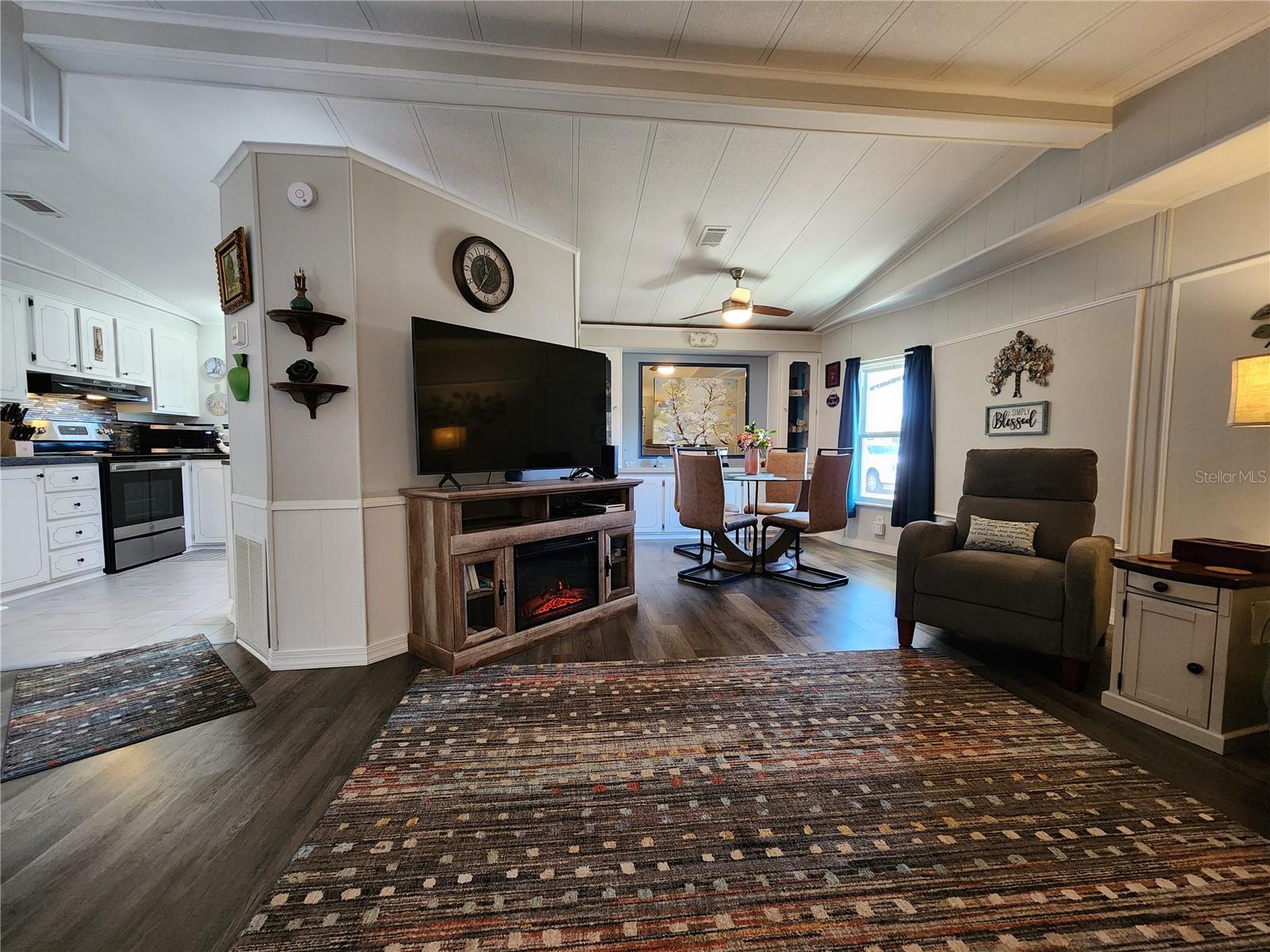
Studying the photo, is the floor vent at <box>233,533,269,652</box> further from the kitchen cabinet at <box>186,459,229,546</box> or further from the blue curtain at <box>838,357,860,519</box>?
the blue curtain at <box>838,357,860,519</box>

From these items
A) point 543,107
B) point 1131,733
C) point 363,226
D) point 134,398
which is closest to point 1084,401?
point 1131,733

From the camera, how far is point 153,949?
105 cm

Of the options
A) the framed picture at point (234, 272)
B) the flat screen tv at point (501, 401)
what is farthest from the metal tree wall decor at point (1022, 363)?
the framed picture at point (234, 272)

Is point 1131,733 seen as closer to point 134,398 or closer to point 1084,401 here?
point 1084,401

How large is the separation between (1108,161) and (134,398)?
774 centimetres

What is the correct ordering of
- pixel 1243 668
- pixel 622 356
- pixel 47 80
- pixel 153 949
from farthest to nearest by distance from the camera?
pixel 622 356 → pixel 47 80 → pixel 1243 668 → pixel 153 949

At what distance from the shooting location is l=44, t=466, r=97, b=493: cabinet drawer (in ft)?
12.0

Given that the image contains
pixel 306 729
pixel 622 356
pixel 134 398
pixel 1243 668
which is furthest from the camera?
pixel 622 356

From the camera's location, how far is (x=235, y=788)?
159cm

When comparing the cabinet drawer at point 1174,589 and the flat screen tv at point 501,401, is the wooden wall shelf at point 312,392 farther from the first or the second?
the cabinet drawer at point 1174,589

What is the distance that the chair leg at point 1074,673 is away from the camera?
2.18 meters

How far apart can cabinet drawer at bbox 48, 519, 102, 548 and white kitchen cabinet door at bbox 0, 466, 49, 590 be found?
0.24 feet

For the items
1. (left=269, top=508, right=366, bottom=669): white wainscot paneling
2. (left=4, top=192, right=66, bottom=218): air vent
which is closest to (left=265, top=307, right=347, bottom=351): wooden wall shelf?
(left=269, top=508, right=366, bottom=669): white wainscot paneling

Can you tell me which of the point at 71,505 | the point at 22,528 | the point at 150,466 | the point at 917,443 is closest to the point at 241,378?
the point at 22,528
